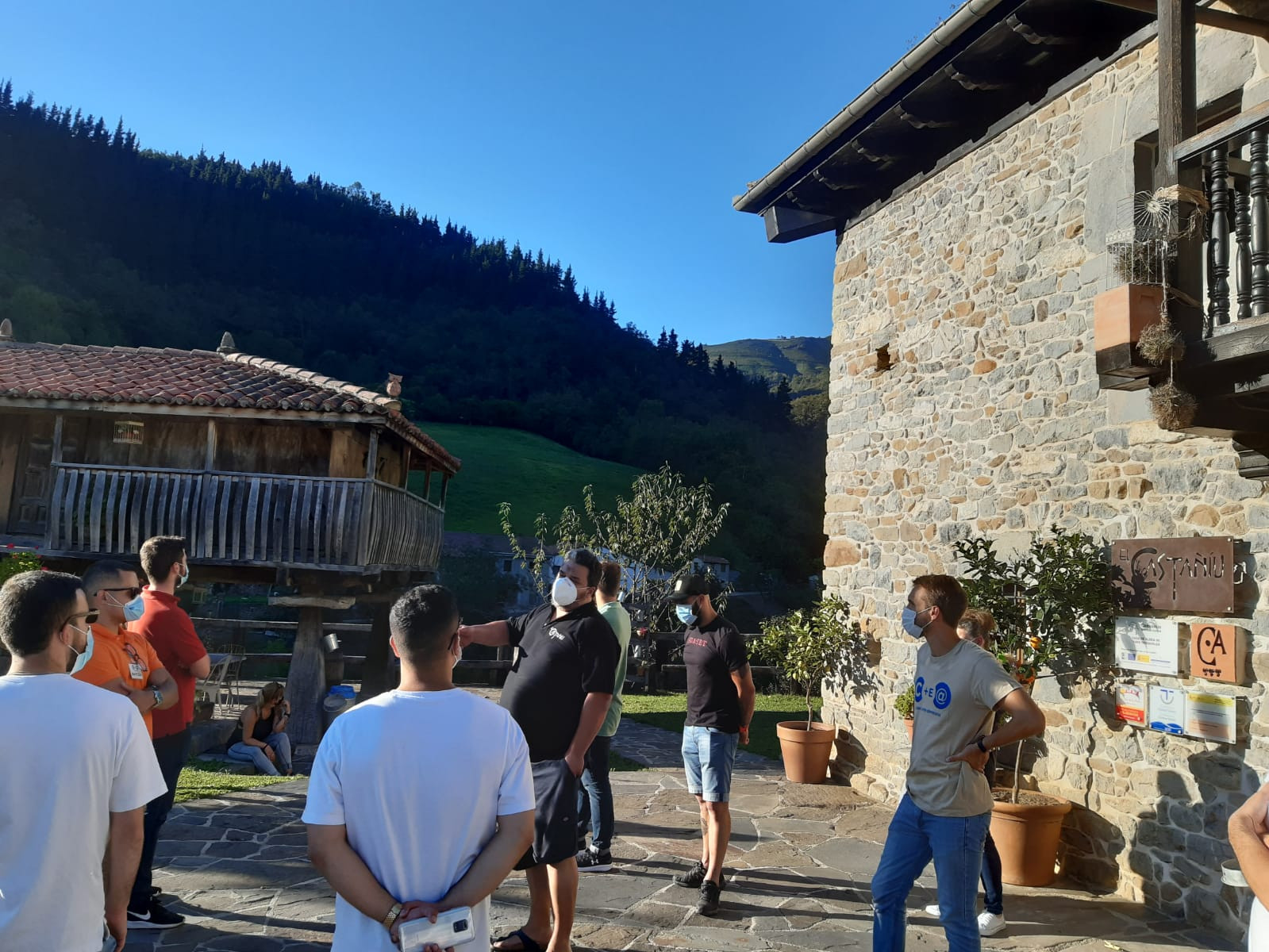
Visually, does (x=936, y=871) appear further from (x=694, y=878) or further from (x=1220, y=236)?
(x=1220, y=236)

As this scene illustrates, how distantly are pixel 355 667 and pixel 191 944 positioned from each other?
53.0 ft

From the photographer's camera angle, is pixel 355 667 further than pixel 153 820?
Yes

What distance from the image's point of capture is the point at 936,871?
340 centimetres

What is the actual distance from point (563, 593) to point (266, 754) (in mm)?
7585

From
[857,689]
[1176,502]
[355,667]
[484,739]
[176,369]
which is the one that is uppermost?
[176,369]

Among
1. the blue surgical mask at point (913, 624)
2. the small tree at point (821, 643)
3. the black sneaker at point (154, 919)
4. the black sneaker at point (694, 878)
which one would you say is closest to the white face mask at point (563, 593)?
the blue surgical mask at point (913, 624)

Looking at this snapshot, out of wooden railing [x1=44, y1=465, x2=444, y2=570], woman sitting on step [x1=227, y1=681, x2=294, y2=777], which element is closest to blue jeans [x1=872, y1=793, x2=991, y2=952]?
woman sitting on step [x1=227, y1=681, x2=294, y2=777]

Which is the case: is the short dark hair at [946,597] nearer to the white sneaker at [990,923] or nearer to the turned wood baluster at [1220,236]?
the turned wood baluster at [1220,236]

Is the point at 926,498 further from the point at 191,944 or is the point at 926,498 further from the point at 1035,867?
the point at 191,944

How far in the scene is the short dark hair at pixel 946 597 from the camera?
A: 3684 millimetres

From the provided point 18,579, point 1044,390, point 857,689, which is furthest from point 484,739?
point 857,689

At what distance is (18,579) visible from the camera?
2451 mm

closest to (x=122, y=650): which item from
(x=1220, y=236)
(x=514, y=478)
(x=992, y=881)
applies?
(x=992, y=881)

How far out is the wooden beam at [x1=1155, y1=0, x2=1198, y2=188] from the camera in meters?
4.24
